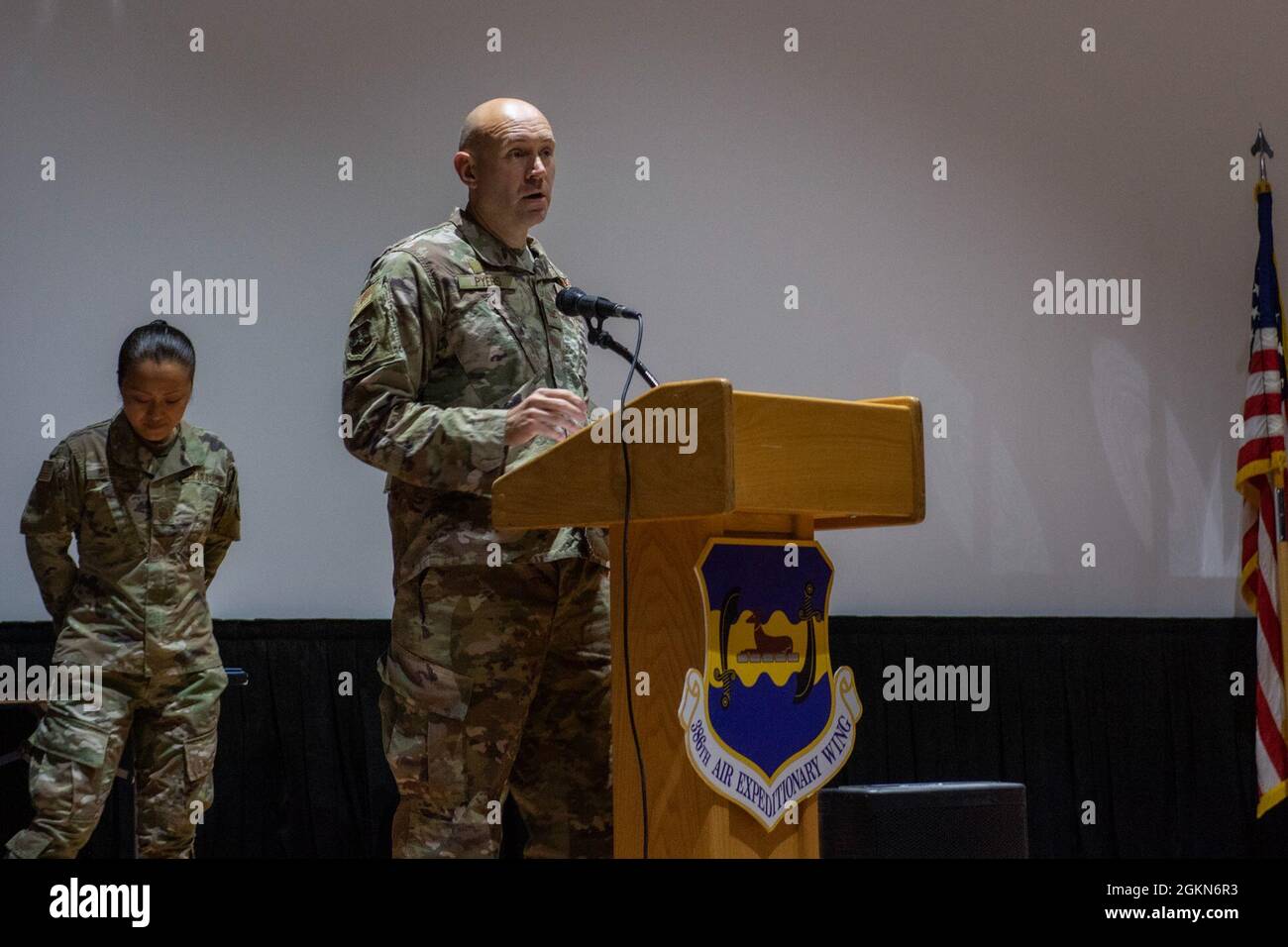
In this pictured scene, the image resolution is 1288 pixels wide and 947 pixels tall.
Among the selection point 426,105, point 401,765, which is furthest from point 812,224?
point 401,765

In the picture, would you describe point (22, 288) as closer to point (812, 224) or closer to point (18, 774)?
point (18, 774)

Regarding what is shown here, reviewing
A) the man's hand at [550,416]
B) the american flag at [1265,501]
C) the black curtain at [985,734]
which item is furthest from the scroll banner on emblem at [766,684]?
the american flag at [1265,501]

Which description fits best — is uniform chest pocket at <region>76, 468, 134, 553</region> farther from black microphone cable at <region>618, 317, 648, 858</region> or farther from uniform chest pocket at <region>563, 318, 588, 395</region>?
black microphone cable at <region>618, 317, 648, 858</region>

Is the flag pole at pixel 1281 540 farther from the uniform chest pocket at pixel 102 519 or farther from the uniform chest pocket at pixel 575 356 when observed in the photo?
the uniform chest pocket at pixel 102 519

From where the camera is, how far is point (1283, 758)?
14.8 feet

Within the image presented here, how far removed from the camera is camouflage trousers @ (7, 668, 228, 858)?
3521mm

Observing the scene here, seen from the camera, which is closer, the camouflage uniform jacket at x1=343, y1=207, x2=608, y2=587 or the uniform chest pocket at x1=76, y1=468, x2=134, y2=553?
the camouflage uniform jacket at x1=343, y1=207, x2=608, y2=587

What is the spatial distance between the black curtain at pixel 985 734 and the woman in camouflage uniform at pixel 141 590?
525 millimetres

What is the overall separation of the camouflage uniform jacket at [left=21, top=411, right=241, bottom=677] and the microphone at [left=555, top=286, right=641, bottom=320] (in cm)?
192

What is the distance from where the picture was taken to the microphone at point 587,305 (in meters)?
2.21

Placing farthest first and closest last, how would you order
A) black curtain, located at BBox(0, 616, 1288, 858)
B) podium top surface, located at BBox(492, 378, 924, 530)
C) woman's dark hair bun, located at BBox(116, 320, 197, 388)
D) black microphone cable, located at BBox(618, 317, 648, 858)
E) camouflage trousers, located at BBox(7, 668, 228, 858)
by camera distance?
black curtain, located at BBox(0, 616, 1288, 858), woman's dark hair bun, located at BBox(116, 320, 197, 388), camouflage trousers, located at BBox(7, 668, 228, 858), black microphone cable, located at BBox(618, 317, 648, 858), podium top surface, located at BBox(492, 378, 924, 530)

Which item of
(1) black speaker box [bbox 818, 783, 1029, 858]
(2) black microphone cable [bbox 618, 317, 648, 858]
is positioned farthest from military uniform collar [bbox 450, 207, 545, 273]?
(1) black speaker box [bbox 818, 783, 1029, 858]

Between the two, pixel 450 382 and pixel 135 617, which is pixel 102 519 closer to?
pixel 135 617

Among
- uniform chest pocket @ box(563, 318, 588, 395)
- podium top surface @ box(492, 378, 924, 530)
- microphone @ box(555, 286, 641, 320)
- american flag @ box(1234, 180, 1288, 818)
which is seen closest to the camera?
podium top surface @ box(492, 378, 924, 530)
